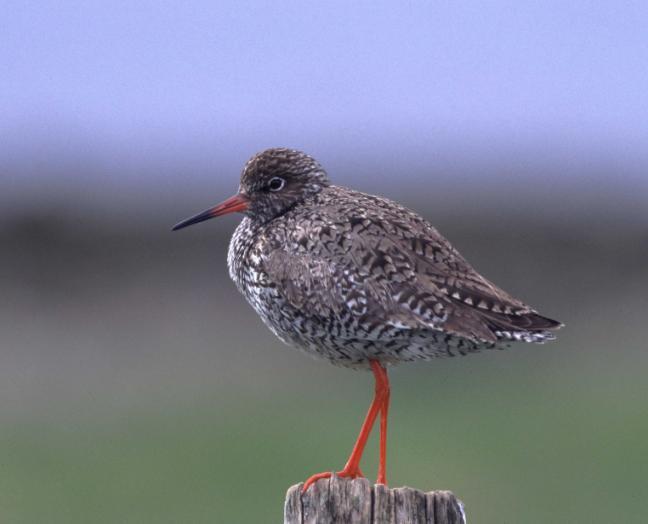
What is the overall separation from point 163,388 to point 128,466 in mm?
2769

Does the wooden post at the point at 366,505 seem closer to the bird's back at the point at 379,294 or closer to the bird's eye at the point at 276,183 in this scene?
the bird's back at the point at 379,294

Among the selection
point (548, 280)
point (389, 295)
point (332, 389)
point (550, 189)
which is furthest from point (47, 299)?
point (389, 295)

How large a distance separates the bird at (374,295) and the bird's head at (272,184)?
0.40 metres

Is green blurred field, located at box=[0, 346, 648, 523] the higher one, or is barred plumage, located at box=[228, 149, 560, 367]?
barred plumage, located at box=[228, 149, 560, 367]

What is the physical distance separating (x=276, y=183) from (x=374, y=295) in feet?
5.02

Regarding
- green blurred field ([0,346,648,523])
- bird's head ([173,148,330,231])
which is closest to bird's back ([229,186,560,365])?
bird's head ([173,148,330,231])

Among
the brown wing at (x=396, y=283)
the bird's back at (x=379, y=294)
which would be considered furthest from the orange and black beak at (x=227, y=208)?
the brown wing at (x=396, y=283)

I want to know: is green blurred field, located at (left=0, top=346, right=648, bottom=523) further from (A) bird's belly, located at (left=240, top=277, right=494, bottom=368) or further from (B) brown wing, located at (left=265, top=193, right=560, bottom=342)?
(B) brown wing, located at (left=265, top=193, right=560, bottom=342)

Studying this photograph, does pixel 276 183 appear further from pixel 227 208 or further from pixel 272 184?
pixel 227 208

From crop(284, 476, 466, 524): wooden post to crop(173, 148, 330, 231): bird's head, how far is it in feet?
8.97

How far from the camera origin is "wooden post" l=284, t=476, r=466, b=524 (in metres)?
7.05

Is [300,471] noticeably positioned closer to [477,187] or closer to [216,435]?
[216,435]

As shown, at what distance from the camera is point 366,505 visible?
7121 mm

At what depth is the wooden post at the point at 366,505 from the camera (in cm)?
705
